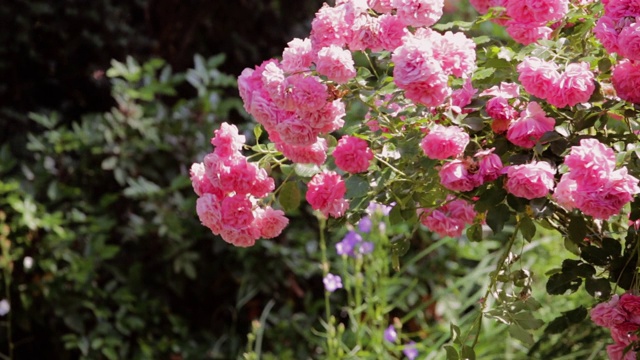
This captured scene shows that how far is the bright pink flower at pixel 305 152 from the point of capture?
58.4 inches

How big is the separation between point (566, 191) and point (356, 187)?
318 mm

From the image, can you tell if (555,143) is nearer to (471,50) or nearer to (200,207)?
(471,50)

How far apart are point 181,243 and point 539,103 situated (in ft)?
5.84

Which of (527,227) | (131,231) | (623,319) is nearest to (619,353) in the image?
(623,319)

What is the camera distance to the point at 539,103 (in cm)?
144

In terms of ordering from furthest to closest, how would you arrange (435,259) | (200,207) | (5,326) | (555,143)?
(435,259)
(5,326)
(200,207)
(555,143)

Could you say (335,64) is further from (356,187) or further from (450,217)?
(450,217)

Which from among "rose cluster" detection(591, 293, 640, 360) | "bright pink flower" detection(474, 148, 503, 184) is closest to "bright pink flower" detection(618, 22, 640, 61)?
"bright pink flower" detection(474, 148, 503, 184)

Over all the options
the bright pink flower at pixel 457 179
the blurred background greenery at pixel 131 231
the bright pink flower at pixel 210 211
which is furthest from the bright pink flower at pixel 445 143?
the blurred background greenery at pixel 131 231

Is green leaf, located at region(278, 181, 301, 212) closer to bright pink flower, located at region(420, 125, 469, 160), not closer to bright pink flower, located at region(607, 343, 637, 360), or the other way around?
bright pink flower, located at region(420, 125, 469, 160)

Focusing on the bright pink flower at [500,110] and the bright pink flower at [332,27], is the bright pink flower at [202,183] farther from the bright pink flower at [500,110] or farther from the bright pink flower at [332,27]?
the bright pink flower at [500,110]

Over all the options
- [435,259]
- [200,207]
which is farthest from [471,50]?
[435,259]

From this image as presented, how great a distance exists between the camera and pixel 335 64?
1.38 metres

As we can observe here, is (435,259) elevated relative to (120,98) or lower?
lower
